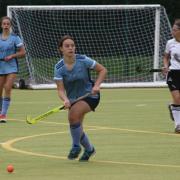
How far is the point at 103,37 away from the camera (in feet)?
95.9

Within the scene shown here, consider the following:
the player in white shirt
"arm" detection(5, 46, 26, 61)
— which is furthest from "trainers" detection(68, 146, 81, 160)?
"arm" detection(5, 46, 26, 61)

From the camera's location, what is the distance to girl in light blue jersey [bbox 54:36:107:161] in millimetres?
10219

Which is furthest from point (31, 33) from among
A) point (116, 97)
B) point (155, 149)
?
point (155, 149)

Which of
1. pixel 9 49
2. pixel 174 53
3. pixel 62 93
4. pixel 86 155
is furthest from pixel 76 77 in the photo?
pixel 9 49

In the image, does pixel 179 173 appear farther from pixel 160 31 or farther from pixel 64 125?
pixel 160 31

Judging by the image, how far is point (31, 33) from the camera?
90.1ft

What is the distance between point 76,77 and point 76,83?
0.08 m

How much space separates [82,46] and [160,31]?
2846mm

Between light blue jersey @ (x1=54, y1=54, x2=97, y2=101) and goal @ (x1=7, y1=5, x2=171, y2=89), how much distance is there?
15.6m

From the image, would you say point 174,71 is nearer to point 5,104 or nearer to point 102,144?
point 102,144

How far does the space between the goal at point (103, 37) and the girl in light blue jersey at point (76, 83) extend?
1561 cm

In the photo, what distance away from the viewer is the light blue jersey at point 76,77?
10281mm
